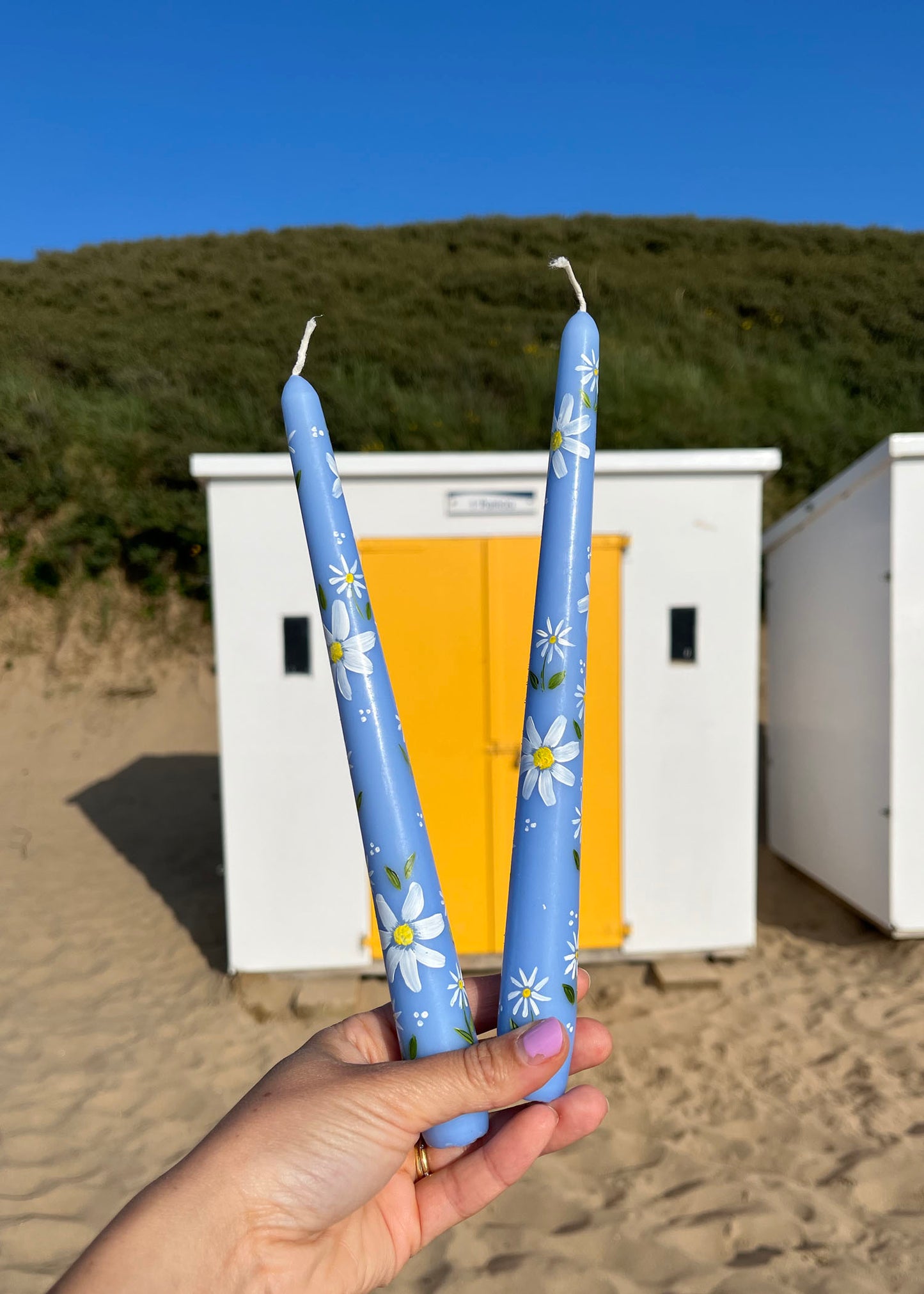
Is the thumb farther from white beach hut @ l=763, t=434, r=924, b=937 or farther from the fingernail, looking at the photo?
white beach hut @ l=763, t=434, r=924, b=937

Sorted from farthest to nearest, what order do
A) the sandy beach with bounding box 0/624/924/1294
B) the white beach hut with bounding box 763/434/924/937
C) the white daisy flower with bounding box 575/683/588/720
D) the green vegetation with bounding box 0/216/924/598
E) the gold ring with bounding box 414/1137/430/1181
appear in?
the green vegetation with bounding box 0/216/924/598
the white beach hut with bounding box 763/434/924/937
the sandy beach with bounding box 0/624/924/1294
the gold ring with bounding box 414/1137/430/1181
the white daisy flower with bounding box 575/683/588/720

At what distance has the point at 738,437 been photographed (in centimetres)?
1255

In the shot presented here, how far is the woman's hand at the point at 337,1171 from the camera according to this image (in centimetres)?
105

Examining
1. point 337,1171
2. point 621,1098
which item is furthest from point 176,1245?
point 621,1098

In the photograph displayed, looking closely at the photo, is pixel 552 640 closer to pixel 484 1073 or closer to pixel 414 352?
pixel 484 1073

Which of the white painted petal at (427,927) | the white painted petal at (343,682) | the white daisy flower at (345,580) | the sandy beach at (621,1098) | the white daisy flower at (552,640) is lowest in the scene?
the sandy beach at (621,1098)

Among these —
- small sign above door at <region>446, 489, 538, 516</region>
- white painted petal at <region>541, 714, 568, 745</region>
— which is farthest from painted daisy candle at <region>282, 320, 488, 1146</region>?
small sign above door at <region>446, 489, 538, 516</region>

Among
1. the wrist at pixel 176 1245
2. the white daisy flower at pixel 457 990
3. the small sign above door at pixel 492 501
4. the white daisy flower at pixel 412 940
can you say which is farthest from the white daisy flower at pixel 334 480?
the small sign above door at pixel 492 501

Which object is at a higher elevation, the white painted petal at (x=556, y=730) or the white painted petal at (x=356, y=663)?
the white painted petal at (x=356, y=663)

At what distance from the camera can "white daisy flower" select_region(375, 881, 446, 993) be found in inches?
42.4

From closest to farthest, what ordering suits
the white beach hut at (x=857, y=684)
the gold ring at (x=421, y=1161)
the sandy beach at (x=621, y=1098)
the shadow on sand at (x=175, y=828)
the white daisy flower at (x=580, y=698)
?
the white daisy flower at (x=580, y=698), the gold ring at (x=421, y=1161), the sandy beach at (x=621, y=1098), the white beach hut at (x=857, y=684), the shadow on sand at (x=175, y=828)

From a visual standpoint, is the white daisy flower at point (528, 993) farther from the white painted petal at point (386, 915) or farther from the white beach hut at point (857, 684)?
the white beach hut at point (857, 684)

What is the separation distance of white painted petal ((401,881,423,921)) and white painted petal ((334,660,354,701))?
0.28 metres

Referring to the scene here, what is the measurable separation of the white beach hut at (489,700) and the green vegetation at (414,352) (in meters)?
7.79
